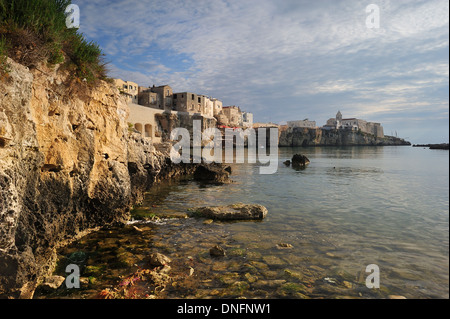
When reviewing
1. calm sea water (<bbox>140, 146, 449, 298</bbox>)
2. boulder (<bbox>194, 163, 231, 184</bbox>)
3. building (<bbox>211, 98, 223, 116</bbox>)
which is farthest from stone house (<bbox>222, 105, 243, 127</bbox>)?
calm sea water (<bbox>140, 146, 449, 298</bbox>)

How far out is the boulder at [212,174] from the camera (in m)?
22.9

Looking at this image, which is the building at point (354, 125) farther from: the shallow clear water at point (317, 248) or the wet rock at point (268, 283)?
the wet rock at point (268, 283)

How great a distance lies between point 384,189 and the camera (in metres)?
19.3

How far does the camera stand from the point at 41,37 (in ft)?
21.8

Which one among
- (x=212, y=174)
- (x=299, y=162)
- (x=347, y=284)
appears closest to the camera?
(x=347, y=284)

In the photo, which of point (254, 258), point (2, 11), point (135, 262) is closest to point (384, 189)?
point (254, 258)

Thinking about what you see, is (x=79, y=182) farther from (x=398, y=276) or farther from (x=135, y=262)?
(x=398, y=276)

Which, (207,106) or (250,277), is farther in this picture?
(207,106)

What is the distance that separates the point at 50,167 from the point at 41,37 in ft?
11.3

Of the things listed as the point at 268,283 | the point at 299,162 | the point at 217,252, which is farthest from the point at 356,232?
the point at 299,162

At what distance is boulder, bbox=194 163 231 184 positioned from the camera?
2289 centimetres

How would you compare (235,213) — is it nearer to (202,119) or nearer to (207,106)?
(202,119)
